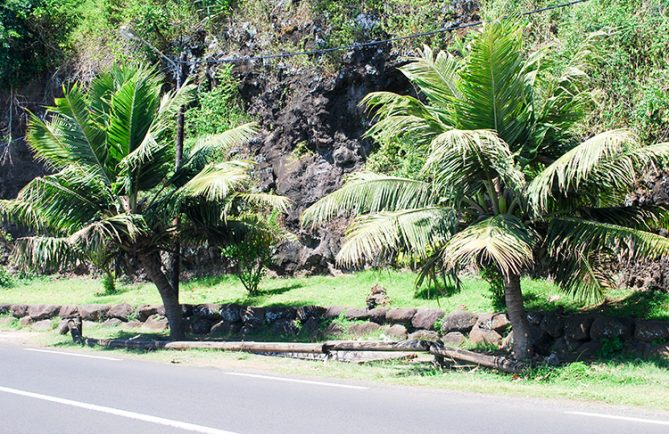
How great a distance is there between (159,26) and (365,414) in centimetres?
2106

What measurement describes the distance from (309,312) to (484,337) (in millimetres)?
4100

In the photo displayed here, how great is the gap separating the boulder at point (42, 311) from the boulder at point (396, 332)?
1103 cm

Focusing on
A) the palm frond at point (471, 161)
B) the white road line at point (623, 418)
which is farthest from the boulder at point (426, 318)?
the white road line at point (623, 418)

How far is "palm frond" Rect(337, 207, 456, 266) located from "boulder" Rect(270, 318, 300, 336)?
4525 mm

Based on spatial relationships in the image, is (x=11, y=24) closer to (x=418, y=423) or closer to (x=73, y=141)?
(x=73, y=141)

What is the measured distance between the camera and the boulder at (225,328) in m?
15.6

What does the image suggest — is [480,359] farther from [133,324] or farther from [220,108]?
A: [220,108]

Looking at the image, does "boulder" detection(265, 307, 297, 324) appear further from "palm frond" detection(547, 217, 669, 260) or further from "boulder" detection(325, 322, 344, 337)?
"palm frond" detection(547, 217, 669, 260)

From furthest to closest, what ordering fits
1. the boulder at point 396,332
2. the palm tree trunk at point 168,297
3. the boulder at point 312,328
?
the palm tree trunk at point 168,297
the boulder at point 312,328
the boulder at point 396,332

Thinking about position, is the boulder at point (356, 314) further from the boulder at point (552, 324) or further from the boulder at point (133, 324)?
the boulder at point (133, 324)

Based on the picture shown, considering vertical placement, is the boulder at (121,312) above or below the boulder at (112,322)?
above

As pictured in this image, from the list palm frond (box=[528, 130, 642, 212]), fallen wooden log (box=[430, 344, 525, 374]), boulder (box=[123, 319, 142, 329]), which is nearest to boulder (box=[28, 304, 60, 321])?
boulder (box=[123, 319, 142, 329])

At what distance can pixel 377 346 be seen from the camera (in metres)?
11.1

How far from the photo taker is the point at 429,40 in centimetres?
1884
